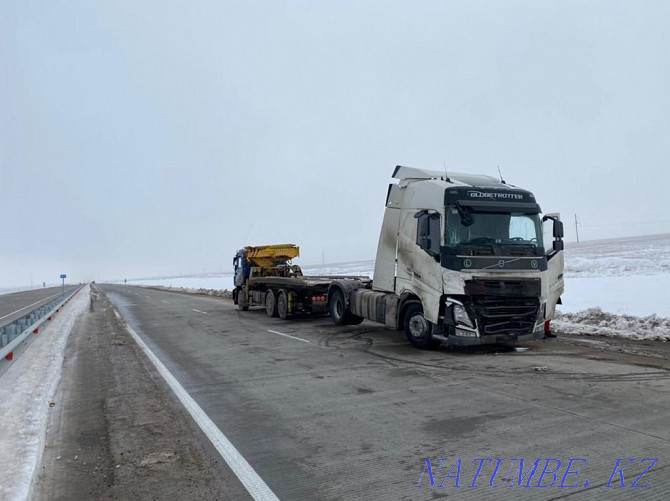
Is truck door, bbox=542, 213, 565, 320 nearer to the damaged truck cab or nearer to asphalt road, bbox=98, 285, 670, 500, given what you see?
the damaged truck cab

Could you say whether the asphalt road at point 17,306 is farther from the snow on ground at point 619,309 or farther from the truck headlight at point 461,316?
the snow on ground at point 619,309

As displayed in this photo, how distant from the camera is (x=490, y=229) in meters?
9.43

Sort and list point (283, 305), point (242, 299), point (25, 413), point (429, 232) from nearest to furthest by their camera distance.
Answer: point (25, 413), point (429, 232), point (283, 305), point (242, 299)

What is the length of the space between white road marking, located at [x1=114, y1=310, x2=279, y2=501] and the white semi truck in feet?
16.3

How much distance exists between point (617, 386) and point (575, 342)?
434 cm

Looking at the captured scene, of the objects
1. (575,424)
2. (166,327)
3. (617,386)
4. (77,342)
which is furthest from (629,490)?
(166,327)

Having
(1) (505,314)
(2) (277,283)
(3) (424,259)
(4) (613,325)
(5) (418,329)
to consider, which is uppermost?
(3) (424,259)

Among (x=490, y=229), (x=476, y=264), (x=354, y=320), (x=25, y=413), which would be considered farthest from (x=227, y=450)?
(x=354, y=320)

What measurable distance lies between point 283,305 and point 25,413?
11021mm

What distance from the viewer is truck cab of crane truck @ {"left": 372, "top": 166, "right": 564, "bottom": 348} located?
907cm

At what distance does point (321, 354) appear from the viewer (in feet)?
32.2

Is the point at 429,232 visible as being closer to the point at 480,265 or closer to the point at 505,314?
the point at 480,265

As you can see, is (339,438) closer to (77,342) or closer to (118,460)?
(118,460)

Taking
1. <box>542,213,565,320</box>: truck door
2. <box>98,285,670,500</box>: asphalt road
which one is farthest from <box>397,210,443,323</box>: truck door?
<box>542,213,565,320</box>: truck door
